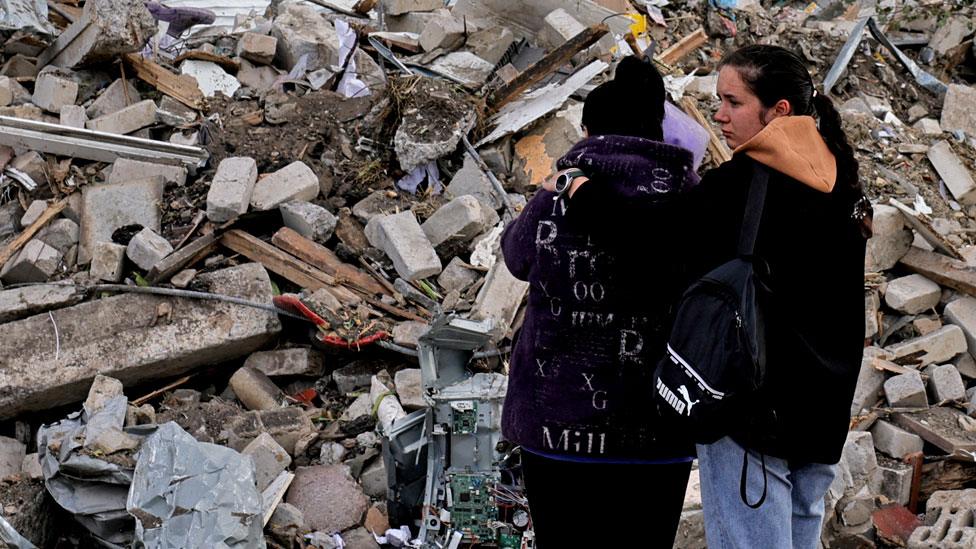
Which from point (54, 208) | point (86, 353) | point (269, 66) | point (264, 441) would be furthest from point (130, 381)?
point (269, 66)

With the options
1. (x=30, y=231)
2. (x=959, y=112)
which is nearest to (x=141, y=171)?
(x=30, y=231)

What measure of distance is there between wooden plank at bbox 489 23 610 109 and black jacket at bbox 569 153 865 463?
4.94m

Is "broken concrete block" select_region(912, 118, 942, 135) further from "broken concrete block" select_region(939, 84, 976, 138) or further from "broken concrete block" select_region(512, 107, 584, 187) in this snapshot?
"broken concrete block" select_region(512, 107, 584, 187)

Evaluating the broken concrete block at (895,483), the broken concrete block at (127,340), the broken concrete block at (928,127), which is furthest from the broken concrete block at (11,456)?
the broken concrete block at (928,127)

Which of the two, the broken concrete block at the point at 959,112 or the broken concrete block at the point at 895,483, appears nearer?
the broken concrete block at the point at 895,483

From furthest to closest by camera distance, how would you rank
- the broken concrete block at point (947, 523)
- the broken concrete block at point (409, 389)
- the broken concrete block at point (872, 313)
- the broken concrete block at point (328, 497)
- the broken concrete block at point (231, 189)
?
1. the broken concrete block at point (872, 313)
2. the broken concrete block at point (231, 189)
3. the broken concrete block at point (409, 389)
4. the broken concrete block at point (328, 497)
5. the broken concrete block at point (947, 523)

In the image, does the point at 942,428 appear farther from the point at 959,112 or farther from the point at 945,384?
the point at 959,112

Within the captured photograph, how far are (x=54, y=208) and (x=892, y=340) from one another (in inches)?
216

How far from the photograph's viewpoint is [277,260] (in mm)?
6160

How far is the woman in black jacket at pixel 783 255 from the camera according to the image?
7.89 ft

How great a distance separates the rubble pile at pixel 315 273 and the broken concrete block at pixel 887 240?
0.02 m

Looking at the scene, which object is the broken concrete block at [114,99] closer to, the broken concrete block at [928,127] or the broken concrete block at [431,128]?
the broken concrete block at [431,128]

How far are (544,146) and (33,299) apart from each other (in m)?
3.42

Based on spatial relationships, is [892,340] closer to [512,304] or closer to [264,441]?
[512,304]
